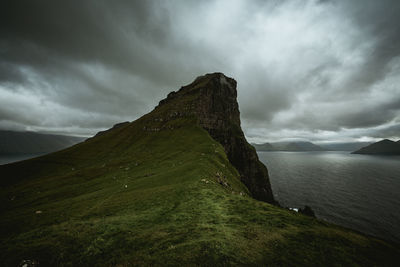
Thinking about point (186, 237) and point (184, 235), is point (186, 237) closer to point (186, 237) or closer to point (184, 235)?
point (186, 237)

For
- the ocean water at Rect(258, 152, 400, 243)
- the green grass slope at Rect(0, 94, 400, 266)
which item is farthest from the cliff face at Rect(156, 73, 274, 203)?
the green grass slope at Rect(0, 94, 400, 266)

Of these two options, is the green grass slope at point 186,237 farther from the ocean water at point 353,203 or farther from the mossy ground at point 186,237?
the ocean water at point 353,203

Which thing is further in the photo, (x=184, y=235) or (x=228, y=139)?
(x=228, y=139)

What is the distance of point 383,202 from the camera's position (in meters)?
83.9

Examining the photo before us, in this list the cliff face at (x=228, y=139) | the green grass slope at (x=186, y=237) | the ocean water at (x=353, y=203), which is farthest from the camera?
the cliff face at (x=228, y=139)

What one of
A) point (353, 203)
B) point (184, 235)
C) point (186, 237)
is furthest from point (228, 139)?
point (186, 237)

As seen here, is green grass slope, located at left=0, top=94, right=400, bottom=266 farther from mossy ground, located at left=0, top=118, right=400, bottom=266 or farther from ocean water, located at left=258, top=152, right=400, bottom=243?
ocean water, located at left=258, top=152, right=400, bottom=243

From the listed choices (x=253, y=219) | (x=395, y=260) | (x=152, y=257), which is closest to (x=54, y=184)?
(x=152, y=257)

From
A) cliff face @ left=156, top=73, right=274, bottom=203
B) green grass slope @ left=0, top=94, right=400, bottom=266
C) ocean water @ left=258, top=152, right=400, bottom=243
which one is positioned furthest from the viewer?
cliff face @ left=156, top=73, right=274, bottom=203

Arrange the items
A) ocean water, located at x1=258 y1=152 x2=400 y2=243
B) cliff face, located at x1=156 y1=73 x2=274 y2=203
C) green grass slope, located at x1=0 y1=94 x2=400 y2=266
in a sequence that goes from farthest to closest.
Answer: cliff face, located at x1=156 y1=73 x2=274 y2=203
ocean water, located at x1=258 y1=152 x2=400 y2=243
green grass slope, located at x1=0 y1=94 x2=400 y2=266

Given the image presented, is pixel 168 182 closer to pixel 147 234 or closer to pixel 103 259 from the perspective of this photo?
pixel 147 234

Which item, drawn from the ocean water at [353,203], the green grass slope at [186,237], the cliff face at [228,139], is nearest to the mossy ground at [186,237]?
the green grass slope at [186,237]

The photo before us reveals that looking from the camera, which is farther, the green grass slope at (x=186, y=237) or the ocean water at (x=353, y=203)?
the ocean water at (x=353, y=203)

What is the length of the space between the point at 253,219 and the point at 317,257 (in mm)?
5436
